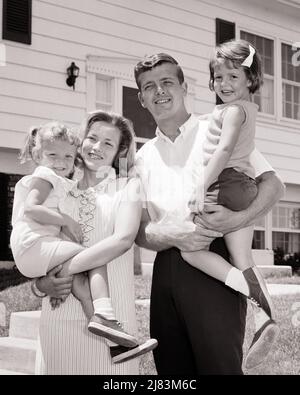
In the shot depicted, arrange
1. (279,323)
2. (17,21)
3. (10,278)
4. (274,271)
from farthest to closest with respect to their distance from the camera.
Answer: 1. (274,271)
2. (17,21)
3. (10,278)
4. (279,323)

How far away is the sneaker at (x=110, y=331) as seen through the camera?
1.92 metres

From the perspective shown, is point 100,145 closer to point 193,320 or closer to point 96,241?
point 96,241

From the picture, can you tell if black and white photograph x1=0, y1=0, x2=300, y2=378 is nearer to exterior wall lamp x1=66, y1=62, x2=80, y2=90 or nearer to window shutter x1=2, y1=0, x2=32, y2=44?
window shutter x1=2, y1=0, x2=32, y2=44

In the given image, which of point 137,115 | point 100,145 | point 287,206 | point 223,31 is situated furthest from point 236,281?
point 287,206

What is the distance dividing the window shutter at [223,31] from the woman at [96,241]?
6608mm

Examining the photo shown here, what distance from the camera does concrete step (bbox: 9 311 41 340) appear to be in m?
4.11

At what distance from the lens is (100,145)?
209cm

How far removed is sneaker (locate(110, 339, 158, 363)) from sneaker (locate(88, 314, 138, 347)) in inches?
0.9

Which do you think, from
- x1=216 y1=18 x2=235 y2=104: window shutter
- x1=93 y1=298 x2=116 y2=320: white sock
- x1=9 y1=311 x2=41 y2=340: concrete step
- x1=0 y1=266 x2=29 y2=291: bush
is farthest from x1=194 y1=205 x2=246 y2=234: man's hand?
x1=216 y1=18 x2=235 y2=104: window shutter

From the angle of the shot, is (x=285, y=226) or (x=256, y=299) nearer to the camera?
(x=256, y=299)

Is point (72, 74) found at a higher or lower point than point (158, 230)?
higher

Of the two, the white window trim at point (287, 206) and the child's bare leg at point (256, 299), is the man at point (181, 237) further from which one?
the white window trim at point (287, 206)

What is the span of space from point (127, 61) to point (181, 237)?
5989mm

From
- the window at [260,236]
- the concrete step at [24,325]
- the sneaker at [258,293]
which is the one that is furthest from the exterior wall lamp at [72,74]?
the sneaker at [258,293]
